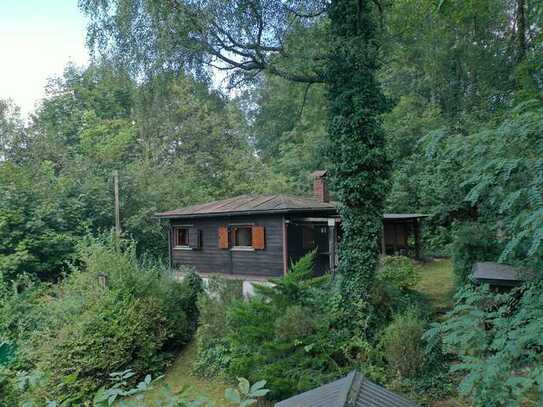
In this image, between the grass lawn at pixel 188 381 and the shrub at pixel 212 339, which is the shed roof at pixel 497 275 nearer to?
the shrub at pixel 212 339

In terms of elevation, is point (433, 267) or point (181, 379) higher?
point (433, 267)

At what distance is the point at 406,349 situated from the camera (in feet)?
23.2

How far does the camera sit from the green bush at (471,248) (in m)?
8.50

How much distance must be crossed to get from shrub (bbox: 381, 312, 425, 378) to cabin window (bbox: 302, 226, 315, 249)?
18.8 feet

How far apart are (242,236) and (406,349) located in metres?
7.57

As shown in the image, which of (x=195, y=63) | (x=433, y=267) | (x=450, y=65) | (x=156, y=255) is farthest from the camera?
(x=156, y=255)

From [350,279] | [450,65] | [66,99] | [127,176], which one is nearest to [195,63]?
[350,279]

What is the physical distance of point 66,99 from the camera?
28734 millimetres

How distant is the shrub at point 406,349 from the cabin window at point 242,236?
687 cm

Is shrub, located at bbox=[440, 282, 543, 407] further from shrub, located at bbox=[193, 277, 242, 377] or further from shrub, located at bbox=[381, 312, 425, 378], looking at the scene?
shrub, located at bbox=[193, 277, 242, 377]

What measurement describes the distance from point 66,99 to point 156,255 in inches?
650

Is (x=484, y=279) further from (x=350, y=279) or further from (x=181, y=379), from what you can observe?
(x=181, y=379)

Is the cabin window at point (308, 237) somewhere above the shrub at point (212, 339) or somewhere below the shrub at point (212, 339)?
above

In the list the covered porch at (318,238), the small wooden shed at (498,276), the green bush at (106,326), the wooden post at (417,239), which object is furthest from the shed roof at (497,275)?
the wooden post at (417,239)
